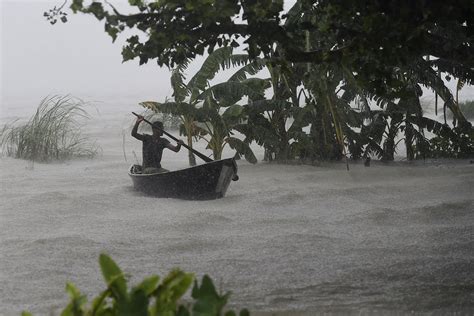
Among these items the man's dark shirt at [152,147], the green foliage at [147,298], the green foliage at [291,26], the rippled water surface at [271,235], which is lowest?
the rippled water surface at [271,235]

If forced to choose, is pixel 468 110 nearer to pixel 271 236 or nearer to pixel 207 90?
pixel 207 90

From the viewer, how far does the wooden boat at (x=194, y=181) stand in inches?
420

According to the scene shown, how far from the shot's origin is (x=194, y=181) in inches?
429

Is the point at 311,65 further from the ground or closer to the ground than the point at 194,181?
further from the ground

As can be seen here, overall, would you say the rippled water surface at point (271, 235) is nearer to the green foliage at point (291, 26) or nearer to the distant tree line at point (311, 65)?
the distant tree line at point (311, 65)

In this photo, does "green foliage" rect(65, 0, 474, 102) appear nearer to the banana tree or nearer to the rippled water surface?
the rippled water surface

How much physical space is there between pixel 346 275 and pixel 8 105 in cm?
2233

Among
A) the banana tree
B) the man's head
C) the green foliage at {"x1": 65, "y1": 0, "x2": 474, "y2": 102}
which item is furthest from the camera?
the banana tree

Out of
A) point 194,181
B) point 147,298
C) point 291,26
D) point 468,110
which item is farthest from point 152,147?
point 468,110

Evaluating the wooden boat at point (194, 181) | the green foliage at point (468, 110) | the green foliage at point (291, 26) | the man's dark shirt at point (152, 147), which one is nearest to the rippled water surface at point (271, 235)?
the wooden boat at point (194, 181)

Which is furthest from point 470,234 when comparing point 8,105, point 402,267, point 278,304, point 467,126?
point 8,105

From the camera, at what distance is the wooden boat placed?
10656 millimetres

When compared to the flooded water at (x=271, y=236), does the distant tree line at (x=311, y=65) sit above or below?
above

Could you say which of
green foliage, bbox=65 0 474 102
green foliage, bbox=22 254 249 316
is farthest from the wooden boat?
green foliage, bbox=22 254 249 316
